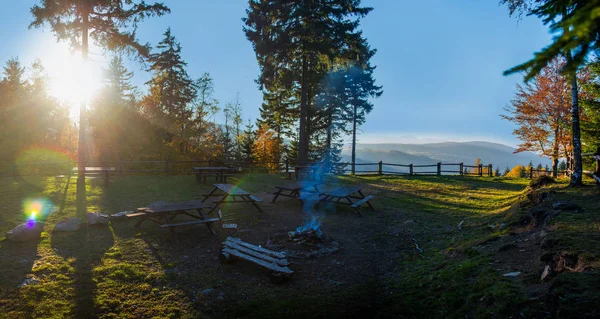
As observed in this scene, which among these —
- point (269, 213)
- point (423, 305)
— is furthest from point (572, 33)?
point (269, 213)

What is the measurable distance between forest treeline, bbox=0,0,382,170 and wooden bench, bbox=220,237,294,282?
35.3 feet

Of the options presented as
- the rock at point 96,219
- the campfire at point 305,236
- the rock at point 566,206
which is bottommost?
the campfire at point 305,236

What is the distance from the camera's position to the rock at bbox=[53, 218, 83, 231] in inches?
303

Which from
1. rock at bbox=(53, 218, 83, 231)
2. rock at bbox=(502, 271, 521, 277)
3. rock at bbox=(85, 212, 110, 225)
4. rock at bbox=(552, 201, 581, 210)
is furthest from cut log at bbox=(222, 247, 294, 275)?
rock at bbox=(552, 201, 581, 210)

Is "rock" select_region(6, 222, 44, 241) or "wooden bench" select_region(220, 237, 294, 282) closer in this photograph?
"wooden bench" select_region(220, 237, 294, 282)

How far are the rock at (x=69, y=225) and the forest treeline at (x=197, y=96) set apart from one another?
22.6 feet

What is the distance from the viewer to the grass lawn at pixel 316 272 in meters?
4.29

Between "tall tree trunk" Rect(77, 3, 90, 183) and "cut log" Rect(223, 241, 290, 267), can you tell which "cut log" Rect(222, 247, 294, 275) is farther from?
"tall tree trunk" Rect(77, 3, 90, 183)

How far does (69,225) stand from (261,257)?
17.0ft

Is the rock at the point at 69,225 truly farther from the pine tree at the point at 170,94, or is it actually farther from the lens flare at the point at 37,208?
the pine tree at the point at 170,94

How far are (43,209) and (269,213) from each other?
23.1 ft

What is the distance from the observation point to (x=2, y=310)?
431cm

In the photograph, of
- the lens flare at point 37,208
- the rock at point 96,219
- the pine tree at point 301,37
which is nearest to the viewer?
the rock at point 96,219

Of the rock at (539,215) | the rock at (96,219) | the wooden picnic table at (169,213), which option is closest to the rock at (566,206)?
the rock at (539,215)
